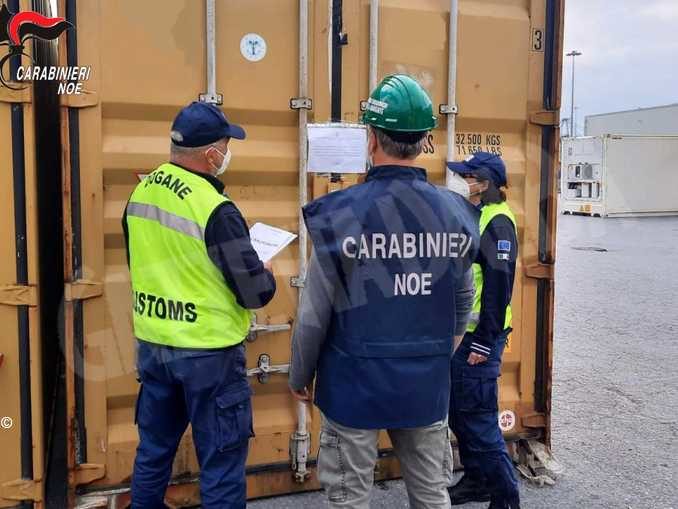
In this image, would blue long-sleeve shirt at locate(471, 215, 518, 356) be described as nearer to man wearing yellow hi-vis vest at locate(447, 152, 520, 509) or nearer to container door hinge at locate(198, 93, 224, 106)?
man wearing yellow hi-vis vest at locate(447, 152, 520, 509)

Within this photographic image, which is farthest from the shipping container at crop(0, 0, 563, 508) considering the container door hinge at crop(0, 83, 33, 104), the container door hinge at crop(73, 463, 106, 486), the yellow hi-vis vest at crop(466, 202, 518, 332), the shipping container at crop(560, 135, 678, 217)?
the shipping container at crop(560, 135, 678, 217)

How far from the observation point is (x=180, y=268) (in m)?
2.66

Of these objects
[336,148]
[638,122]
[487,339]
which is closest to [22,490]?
[336,148]

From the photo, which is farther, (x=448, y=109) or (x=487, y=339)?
(x=448, y=109)

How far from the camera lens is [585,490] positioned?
3.81 m

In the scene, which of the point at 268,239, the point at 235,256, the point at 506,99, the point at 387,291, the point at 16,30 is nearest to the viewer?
the point at 387,291

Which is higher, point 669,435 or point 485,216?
point 485,216

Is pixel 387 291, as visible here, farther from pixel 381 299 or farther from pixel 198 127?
pixel 198 127

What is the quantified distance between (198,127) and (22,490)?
178 cm

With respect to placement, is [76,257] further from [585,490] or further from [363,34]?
[585,490]


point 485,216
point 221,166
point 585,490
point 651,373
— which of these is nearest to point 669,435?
point 585,490

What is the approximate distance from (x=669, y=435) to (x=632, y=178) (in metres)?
18.1

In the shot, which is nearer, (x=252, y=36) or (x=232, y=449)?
(x=232, y=449)

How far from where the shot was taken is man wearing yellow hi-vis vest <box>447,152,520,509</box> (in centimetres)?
330
